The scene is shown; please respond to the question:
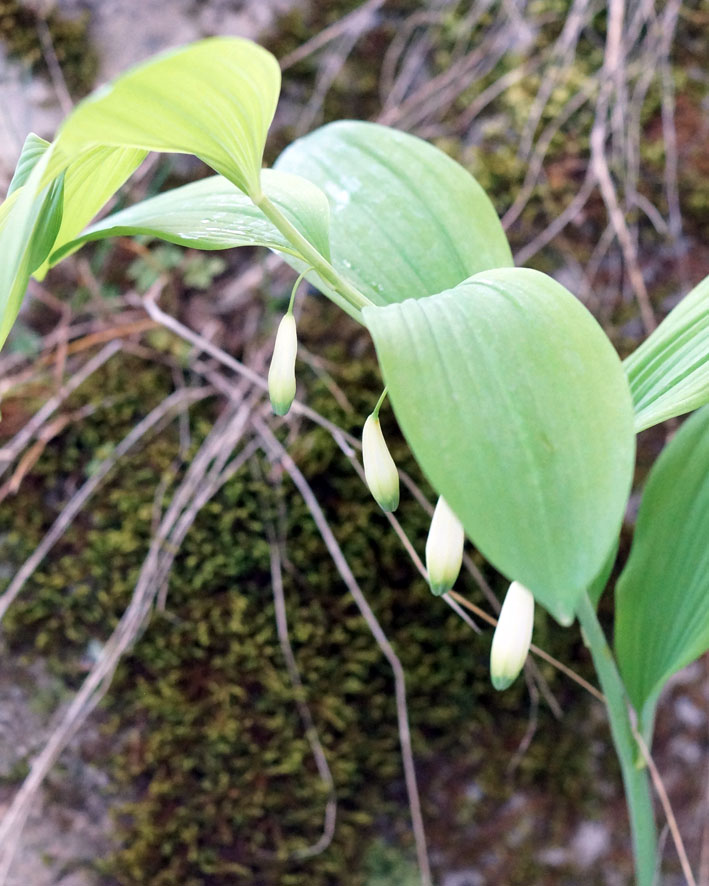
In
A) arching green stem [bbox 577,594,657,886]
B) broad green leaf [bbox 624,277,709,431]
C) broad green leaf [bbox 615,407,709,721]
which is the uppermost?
broad green leaf [bbox 624,277,709,431]

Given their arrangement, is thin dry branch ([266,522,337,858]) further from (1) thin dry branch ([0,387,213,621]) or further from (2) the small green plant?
(2) the small green plant

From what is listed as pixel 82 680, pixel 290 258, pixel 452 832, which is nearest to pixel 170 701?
pixel 82 680

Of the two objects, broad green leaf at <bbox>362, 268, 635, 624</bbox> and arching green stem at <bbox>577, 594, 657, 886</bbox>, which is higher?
broad green leaf at <bbox>362, 268, 635, 624</bbox>

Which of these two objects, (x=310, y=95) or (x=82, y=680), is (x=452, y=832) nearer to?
(x=82, y=680)

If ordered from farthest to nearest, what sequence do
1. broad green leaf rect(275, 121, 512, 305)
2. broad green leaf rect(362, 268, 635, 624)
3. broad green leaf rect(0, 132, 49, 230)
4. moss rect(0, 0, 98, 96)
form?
moss rect(0, 0, 98, 96) < broad green leaf rect(275, 121, 512, 305) < broad green leaf rect(0, 132, 49, 230) < broad green leaf rect(362, 268, 635, 624)

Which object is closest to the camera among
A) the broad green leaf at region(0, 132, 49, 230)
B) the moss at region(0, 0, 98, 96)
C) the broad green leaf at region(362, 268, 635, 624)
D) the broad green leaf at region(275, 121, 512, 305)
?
the broad green leaf at region(362, 268, 635, 624)

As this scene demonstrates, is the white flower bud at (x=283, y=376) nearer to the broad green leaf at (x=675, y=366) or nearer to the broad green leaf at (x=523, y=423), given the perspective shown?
the broad green leaf at (x=523, y=423)

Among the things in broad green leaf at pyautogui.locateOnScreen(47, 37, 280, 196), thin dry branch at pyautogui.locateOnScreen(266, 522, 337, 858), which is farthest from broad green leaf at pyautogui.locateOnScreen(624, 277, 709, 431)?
thin dry branch at pyautogui.locateOnScreen(266, 522, 337, 858)

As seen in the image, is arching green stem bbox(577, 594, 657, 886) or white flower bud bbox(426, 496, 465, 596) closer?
white flower bud bbox(426, 496, 465, 596)
